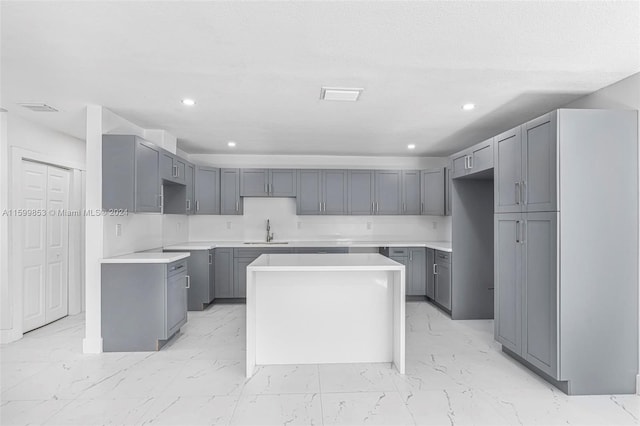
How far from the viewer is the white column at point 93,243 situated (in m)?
3.39

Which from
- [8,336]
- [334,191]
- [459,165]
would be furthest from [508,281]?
[8,336]

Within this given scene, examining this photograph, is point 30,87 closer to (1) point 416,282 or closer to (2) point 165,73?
(2) point 165,73

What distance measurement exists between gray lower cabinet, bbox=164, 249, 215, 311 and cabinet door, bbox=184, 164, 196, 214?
2.32 ft

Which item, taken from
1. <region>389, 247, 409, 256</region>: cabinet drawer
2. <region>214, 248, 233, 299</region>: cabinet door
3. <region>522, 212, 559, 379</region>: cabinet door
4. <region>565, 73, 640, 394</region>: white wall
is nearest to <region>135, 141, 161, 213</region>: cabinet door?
<region>214, 248, 233, 299</region>: cabinet door

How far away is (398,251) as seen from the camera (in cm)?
549

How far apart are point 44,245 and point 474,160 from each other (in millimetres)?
5052

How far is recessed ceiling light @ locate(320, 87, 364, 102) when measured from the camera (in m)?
2.97

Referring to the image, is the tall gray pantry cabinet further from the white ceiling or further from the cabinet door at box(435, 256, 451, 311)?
the cabinet door at box(435, 256, 451, 311)

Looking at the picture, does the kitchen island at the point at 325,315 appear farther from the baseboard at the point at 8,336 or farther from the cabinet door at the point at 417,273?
the baseboard at the point at 8,336

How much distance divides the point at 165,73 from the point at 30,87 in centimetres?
127

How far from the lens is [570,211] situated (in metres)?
2.58

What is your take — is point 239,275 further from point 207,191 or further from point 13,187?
point 13,187

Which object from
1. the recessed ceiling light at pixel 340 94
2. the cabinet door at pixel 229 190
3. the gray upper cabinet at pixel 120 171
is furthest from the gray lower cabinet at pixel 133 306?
the cabinet door at pixel 229 190

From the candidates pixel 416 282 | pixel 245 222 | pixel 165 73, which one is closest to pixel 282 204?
pixel 245 222
